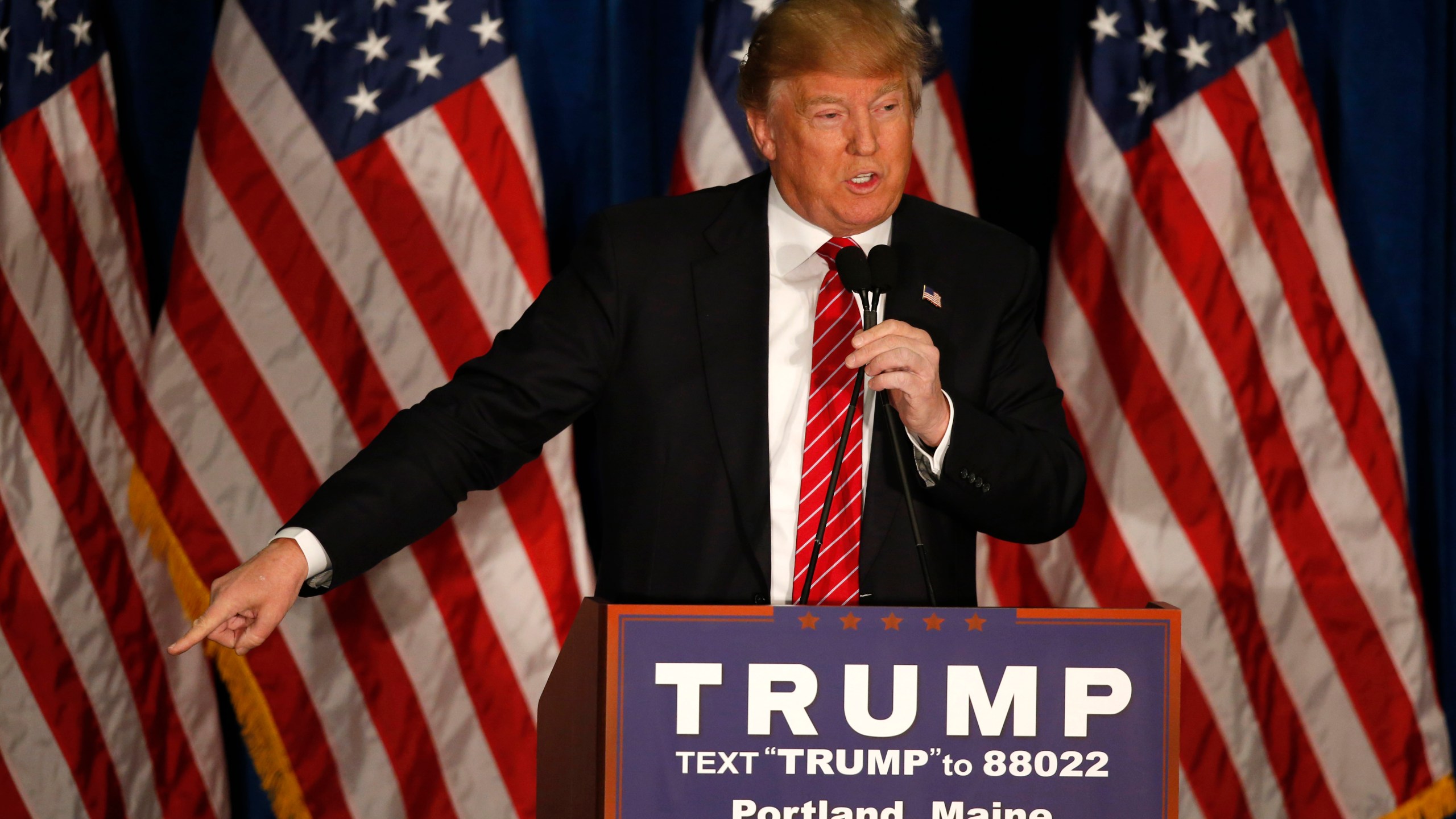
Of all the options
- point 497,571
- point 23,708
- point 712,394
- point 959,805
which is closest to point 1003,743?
point 959,805

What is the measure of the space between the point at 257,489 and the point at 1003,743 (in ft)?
6.24

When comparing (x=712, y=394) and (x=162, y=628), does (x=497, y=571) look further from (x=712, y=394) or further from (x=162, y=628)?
(x=712, y=394)

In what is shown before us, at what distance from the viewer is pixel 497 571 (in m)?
2.64

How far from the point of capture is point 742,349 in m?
1.54

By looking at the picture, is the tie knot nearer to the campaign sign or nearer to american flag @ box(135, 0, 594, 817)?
the campaign sign

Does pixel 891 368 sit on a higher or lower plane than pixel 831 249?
lower

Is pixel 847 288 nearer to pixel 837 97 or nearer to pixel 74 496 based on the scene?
pixel 837 97

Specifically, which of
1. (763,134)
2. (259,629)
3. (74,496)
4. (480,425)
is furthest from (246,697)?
(763,134)

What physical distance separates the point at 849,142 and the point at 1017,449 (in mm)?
414

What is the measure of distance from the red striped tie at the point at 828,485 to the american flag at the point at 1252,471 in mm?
1425

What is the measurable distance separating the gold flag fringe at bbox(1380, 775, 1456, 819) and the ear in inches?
79.2

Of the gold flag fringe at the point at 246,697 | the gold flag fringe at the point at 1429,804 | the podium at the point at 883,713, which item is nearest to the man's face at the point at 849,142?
the podium at the point at 883,713

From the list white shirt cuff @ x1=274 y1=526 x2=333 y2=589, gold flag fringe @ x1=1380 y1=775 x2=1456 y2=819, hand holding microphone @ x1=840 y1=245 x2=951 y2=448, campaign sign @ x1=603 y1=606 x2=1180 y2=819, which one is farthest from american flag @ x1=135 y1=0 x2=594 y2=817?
gold flag fringe @ x1=1380 y1=775 x2=1456 y2=819

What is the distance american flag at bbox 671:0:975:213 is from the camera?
8.94 ft
